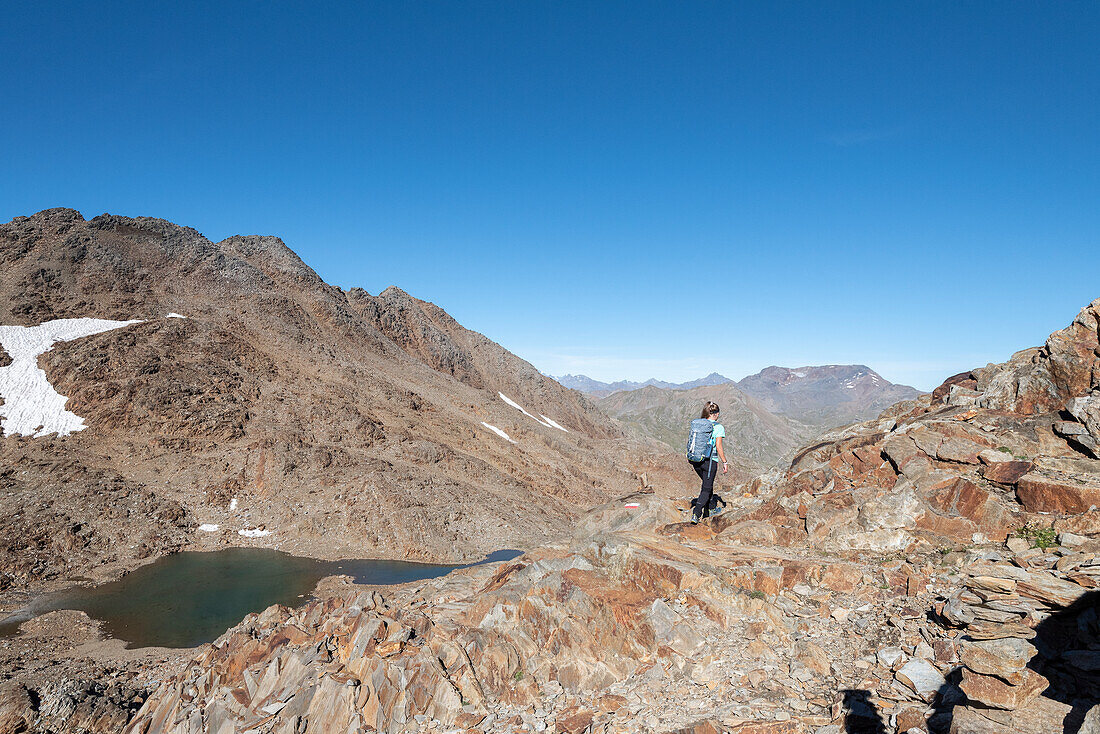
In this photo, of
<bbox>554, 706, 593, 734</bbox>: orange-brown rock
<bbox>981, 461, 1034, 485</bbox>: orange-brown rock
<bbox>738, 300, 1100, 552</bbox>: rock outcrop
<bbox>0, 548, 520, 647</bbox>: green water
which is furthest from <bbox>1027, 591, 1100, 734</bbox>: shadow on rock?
<bbox>0, 548, 520, 647</bbox>: green water

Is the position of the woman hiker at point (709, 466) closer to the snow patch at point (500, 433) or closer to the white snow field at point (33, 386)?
the snow patch at point (500, 433)

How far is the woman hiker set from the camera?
12.7 meters

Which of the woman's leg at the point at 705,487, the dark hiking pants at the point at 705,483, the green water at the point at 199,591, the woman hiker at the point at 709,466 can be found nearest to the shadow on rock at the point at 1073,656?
the woman hiker at the point at 709,466

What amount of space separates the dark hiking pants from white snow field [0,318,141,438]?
5344 centimetres

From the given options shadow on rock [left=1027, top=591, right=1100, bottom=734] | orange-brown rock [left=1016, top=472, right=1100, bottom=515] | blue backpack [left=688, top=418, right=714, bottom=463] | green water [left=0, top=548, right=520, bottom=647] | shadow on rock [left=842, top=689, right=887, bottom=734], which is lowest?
green water [left=0, top=548, right=520, bottom=647]

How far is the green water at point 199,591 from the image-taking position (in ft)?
94.3

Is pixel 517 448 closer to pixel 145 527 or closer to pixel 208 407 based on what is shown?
pixel 208 407

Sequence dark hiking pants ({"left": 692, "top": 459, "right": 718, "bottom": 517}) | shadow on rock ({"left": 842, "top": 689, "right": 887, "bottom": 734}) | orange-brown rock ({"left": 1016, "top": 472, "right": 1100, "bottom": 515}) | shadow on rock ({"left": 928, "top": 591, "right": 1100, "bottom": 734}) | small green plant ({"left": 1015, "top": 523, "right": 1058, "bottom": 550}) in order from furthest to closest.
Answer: dark hiking pants ({"left": 692, "top": 459, "right": 718, "bottom": 517}), orange-brown rock ({"left": 1016, "top": 472, "right": 1100, "bottom": 515}), small green plant ({"left": 1015, "top": 523, "right": 1058, "bottom": 550}), shadow on rock ({"left": 842, "top": 689, "right": 887, "bottom": 734}), shadow on rock ({"left": 928, "top": 591, "right": 1100, "bottom": 734})

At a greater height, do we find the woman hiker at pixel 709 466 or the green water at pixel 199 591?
the woman hiker at pixel 709 466

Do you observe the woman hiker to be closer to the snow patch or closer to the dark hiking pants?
the dark hiking pants

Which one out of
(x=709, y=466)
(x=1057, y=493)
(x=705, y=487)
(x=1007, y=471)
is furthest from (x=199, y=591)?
(x=1057, y=493)

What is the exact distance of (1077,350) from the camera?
12219 millimetres

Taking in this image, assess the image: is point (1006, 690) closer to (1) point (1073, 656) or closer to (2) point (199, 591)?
(1) point (1073, 656)

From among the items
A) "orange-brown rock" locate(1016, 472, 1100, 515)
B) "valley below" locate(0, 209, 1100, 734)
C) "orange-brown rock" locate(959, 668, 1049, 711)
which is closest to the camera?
"orange-brown rock" locate(959, 668, 1049, 711)
